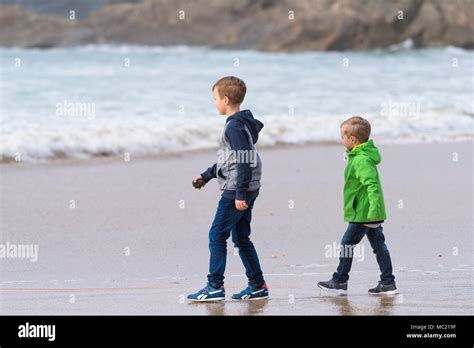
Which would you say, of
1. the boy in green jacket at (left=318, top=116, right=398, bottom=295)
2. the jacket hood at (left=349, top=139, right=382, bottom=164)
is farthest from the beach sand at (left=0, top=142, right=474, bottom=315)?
the jacket hood at (left=349, top=139, right=382, bottom=164)

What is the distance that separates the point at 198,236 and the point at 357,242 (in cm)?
195

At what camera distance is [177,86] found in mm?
20500

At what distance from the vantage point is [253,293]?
5.25 meters

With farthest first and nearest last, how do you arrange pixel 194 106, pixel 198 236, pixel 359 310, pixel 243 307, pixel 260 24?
pixel 260 24 < pixel 194 106 < pixel 198 236 < pixel 243 307 < pixel 359 310

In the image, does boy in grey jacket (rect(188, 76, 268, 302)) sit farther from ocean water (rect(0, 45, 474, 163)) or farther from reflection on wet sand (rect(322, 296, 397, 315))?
ocean water (rect(0, 45, 474, 163))

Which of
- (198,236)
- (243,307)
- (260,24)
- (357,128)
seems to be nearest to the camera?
(243,307)

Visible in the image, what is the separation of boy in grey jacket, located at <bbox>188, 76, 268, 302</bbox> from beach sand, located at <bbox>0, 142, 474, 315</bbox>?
14 centimetres

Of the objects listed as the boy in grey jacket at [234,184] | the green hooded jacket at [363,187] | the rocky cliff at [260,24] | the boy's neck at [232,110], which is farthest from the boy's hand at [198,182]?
the rocky cliff at [260,24]

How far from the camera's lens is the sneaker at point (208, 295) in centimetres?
516

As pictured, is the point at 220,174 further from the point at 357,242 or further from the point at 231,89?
the point at 357,242

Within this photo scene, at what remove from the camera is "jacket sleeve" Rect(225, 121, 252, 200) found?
5.07 m

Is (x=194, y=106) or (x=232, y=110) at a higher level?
(x=194, y=106)

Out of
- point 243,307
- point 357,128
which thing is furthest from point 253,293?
point 357,128

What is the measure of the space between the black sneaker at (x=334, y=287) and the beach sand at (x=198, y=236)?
47 mm
